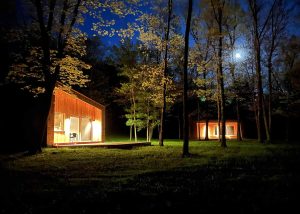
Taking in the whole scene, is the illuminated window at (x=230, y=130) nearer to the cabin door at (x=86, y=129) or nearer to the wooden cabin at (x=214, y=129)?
the wooden cabin at (x=214, y=129)

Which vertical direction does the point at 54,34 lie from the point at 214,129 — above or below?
above

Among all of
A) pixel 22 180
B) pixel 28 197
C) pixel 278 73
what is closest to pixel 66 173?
pixel 22 180

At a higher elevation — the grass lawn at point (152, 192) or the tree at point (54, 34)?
the tree at point (54, 34)

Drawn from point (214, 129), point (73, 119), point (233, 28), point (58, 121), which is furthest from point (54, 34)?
point (214, 129)

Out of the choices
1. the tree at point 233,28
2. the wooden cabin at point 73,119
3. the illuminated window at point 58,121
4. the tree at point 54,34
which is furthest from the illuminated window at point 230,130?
the tree at point 54,34

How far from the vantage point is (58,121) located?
24.6 m

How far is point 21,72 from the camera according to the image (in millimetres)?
16859

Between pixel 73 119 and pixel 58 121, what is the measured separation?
3436mm

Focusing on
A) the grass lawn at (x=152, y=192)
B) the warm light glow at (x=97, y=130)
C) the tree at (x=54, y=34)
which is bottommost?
the grass lawn at (x=152, y=192)

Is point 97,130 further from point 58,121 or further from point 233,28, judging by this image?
point 233,28

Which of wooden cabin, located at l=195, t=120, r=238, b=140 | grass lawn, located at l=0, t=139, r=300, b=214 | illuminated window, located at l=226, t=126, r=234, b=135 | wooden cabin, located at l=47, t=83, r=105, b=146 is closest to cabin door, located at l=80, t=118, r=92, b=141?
wooden cabin, located at l=47, t=83, r=105, b=146

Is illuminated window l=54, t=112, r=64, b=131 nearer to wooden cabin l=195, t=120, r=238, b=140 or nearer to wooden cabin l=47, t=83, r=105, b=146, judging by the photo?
wooden cabin l=47, t=83, r=105, b=146

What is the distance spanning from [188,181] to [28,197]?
3.78 m

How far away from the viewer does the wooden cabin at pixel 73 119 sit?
75.3ft
